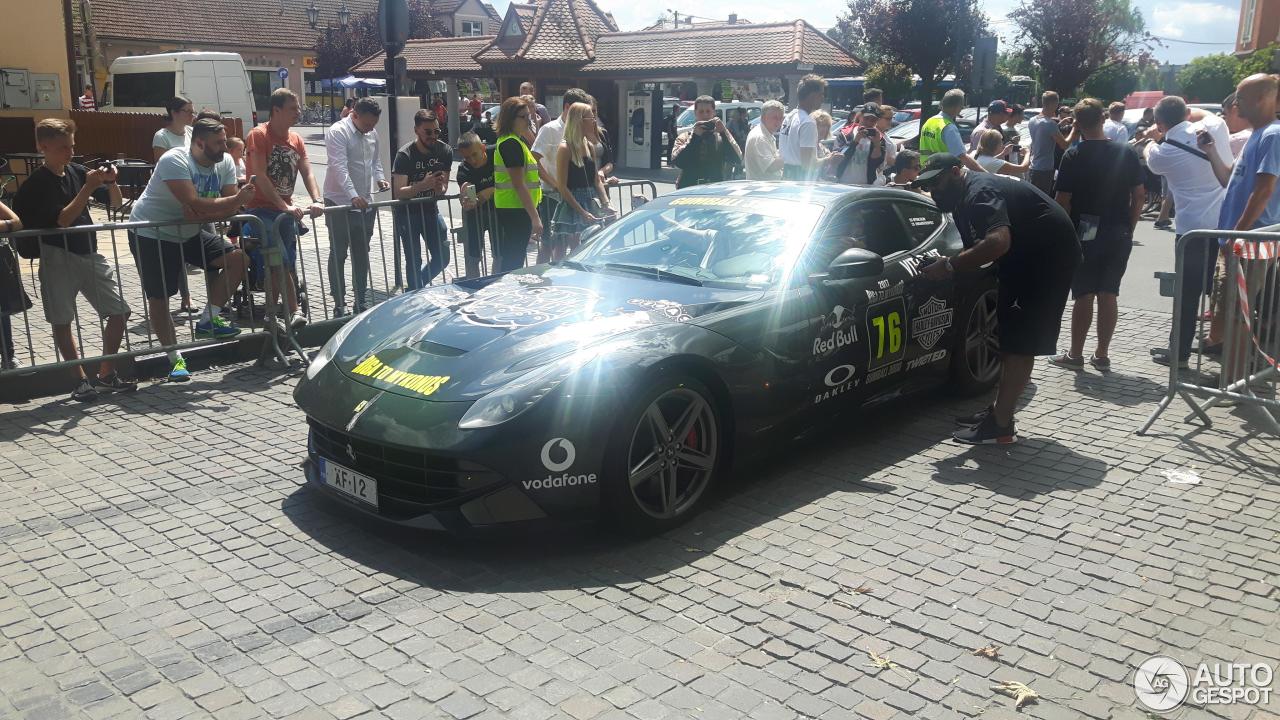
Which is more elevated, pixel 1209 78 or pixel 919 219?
pixel 1209 78

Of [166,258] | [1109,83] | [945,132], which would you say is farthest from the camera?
[1109,83]

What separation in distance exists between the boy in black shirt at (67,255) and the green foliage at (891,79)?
4962 centimetres

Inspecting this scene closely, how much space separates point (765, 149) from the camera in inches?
417

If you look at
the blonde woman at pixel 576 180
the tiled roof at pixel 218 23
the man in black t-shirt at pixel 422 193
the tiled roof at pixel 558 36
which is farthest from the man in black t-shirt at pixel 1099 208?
the tiled roof at pixel 218 23

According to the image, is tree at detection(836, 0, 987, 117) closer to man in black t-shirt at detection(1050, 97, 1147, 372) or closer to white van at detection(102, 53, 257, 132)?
white van at detection(102, 53, 257, 132)

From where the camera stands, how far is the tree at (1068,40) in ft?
193

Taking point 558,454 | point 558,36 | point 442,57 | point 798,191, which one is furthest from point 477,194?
point 442,57

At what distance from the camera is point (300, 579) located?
14.0 feet

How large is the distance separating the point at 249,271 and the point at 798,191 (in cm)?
444

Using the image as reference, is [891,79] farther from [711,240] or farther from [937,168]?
[711,240]

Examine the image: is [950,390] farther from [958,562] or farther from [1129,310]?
[1129,310]

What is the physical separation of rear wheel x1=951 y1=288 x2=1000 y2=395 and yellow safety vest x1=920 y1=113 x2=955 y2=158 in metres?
4.29

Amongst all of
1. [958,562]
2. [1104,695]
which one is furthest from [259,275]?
[1104,695]

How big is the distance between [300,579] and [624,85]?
27039 millimetres
